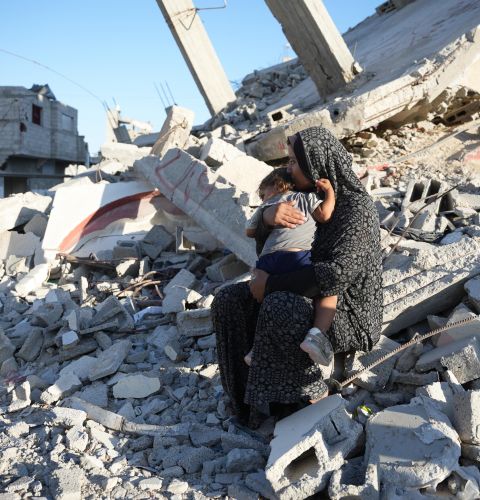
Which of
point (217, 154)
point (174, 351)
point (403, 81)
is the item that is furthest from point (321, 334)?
point (403, 81)

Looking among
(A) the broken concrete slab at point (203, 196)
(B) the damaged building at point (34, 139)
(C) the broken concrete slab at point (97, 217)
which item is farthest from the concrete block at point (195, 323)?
(B) the damaged building at point (34, 139)

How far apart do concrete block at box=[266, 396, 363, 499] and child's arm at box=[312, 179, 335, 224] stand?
2.87 ft

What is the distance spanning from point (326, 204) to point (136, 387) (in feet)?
5.75

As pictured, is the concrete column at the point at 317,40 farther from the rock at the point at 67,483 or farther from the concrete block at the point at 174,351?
the rock at the point at 67,483

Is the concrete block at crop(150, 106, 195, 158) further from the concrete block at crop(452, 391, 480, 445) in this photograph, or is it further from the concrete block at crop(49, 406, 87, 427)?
the concrete block at crop(452, 391, 480, 445)

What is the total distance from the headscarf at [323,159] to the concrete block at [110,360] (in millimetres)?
1960

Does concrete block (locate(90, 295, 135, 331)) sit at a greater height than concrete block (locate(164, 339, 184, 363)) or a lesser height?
greater

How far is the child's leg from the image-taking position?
2584 mm

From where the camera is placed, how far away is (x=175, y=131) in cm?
789

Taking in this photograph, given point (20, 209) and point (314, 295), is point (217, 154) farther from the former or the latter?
point (314, 295)

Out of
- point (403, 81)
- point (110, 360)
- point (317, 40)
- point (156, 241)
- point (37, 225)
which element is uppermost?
point (317, 40)

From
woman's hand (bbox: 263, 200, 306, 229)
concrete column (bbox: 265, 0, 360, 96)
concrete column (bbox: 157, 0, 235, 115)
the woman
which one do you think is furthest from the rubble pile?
concrete column (bbox: 157, 0, 235, 115)

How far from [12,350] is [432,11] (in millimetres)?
8915

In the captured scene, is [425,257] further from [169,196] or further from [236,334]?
[169,196]
